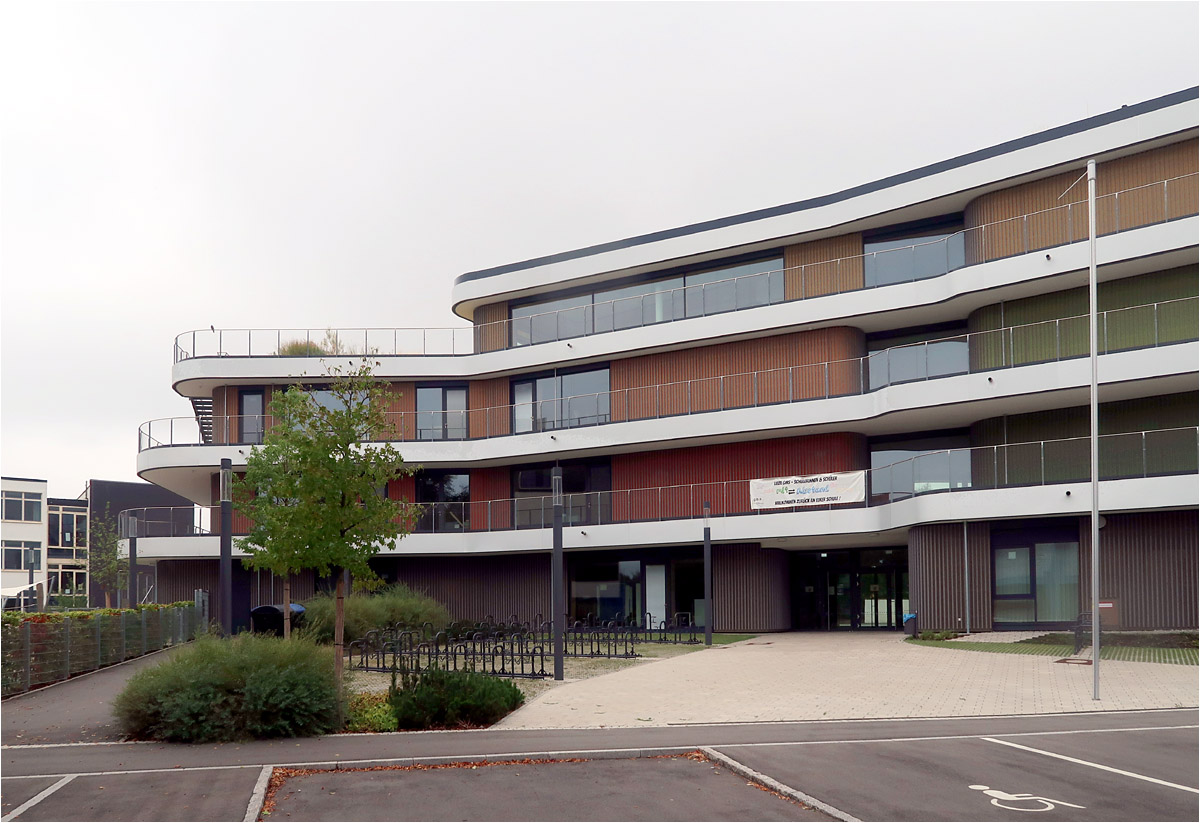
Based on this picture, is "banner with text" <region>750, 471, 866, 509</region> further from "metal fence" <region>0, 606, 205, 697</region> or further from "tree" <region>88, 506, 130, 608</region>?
"tree" <region>88, 506, 130, 608</region>

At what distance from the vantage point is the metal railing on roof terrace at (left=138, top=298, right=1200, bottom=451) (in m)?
30.5

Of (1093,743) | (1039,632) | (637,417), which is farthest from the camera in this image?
(637,417)

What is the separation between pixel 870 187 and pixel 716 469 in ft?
34.6

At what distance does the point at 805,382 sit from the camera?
36.8m

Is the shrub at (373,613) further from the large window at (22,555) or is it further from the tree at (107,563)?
the large window at (22,555)

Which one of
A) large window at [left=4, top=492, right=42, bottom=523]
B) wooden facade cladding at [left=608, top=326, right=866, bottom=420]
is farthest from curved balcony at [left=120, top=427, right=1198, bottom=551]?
large window at [left=4, top=492, right=42, bottom=523]

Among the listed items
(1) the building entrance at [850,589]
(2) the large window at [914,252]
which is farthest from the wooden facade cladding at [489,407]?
(2) the large window at [914,252]

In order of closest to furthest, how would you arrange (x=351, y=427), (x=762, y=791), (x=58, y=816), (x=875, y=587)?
(x=58, y=816) → (x=762, y=791) → (x=351, y=427) → (x=875, y=587)

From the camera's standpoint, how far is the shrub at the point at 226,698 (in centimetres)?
1488

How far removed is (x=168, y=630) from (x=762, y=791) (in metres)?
26.3

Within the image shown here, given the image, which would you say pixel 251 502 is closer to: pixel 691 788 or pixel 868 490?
pixel 868 490

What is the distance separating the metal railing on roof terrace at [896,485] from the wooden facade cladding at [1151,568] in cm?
142

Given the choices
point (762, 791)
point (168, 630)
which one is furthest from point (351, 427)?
point (168, 630)

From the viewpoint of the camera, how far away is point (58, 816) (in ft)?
33.8
